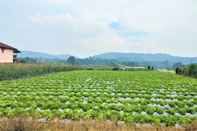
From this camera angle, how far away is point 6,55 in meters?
41.1

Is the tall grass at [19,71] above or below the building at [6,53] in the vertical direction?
below

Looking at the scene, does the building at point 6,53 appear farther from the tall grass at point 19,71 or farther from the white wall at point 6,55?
the tall grass at point 19,71

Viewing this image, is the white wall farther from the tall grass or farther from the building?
the tall grass

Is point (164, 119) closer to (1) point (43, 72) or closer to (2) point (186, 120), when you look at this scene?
(2) point (186, 120)

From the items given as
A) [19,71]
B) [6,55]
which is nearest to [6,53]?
[6,55]

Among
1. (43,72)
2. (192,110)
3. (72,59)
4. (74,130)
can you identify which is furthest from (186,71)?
(72,59)

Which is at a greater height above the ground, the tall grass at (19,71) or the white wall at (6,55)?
the white wall at (6,55)

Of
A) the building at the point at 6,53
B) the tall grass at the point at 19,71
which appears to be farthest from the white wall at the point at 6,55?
the tall grass at the point at 19,71

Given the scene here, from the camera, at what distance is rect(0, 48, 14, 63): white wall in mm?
39062

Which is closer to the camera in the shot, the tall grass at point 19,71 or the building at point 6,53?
the tall grass at point 19,71

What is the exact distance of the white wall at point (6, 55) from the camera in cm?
3906

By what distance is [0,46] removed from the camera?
38.4m

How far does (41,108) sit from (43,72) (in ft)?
88.3

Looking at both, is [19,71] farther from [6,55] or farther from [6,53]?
[6,53]
